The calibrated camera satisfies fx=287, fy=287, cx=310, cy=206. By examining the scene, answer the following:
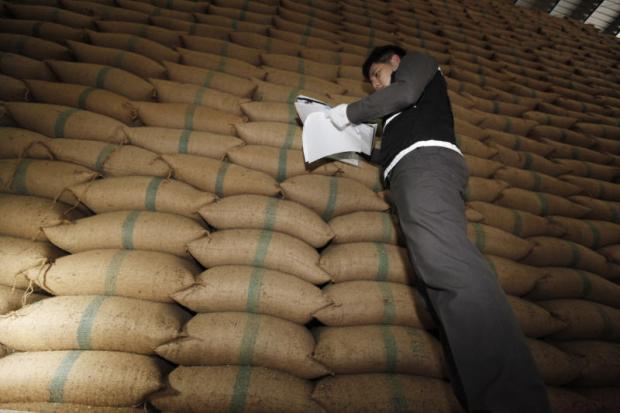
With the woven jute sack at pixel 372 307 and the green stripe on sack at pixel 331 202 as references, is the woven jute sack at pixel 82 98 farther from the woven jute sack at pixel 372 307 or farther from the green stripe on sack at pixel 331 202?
the woven jute sack at pixel 372 307

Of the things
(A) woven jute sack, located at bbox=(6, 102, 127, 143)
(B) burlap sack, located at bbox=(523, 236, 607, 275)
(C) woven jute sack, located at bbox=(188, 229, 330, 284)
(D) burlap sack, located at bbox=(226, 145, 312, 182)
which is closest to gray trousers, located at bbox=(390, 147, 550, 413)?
(C) woven jute sack, located at bbox=(188, 229, 330, 284)

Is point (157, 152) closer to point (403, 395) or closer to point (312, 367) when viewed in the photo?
point (312, 367)

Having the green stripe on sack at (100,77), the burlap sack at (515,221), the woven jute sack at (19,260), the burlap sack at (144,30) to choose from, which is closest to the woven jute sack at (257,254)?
the woven jute sack at (19,260)

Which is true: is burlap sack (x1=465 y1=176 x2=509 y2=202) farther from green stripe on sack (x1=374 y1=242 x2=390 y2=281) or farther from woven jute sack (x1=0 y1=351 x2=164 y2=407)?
woven jute sack (x1=0 y1=351 x2=164 y2=407)

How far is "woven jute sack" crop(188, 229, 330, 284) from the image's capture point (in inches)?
57.9

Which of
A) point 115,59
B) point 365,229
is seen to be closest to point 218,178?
point 365,229

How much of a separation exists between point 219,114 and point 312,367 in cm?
167

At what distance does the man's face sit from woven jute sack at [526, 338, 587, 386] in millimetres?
1687

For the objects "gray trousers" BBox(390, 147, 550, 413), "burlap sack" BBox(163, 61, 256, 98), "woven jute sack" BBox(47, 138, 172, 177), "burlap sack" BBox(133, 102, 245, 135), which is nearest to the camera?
"gray trousers" BBox(390, 147, 550, 413)

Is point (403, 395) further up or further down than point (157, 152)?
further down

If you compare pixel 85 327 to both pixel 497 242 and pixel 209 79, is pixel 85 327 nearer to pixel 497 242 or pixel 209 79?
pixel 209 79

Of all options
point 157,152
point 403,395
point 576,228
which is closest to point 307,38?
point 157,152

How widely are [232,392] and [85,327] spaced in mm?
668

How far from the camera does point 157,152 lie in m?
1.81
